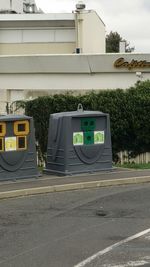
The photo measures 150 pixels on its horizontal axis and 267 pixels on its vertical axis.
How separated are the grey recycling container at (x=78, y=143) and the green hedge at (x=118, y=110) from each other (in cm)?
412

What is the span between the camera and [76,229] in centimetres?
886

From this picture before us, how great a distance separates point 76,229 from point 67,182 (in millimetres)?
4531

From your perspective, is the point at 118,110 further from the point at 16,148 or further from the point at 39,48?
the point at 39,48

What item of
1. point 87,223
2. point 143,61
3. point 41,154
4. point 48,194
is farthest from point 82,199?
point 143,61

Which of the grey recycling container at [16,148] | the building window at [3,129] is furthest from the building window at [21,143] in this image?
the building window at [3,129]

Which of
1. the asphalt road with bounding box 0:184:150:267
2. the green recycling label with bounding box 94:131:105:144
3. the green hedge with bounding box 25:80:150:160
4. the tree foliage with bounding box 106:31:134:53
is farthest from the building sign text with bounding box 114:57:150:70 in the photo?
the tree foliage with bounding box 106:31:134:53

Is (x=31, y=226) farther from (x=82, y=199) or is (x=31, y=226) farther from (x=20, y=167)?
(x=20, y=167)

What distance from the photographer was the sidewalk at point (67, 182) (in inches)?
485

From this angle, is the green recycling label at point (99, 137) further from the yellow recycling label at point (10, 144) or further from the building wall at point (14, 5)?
the building wall at point (14, 5)

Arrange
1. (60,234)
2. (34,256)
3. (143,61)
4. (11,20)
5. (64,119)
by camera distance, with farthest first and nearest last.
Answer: (11,20) → (143,61) → (64,119) → (60,234) → (34,256)

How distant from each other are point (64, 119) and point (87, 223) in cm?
542

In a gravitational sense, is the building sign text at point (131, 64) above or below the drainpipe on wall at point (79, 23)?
below

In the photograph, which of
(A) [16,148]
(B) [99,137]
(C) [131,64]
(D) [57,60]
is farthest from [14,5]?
(A) [16,148]

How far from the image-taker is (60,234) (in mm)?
8500
